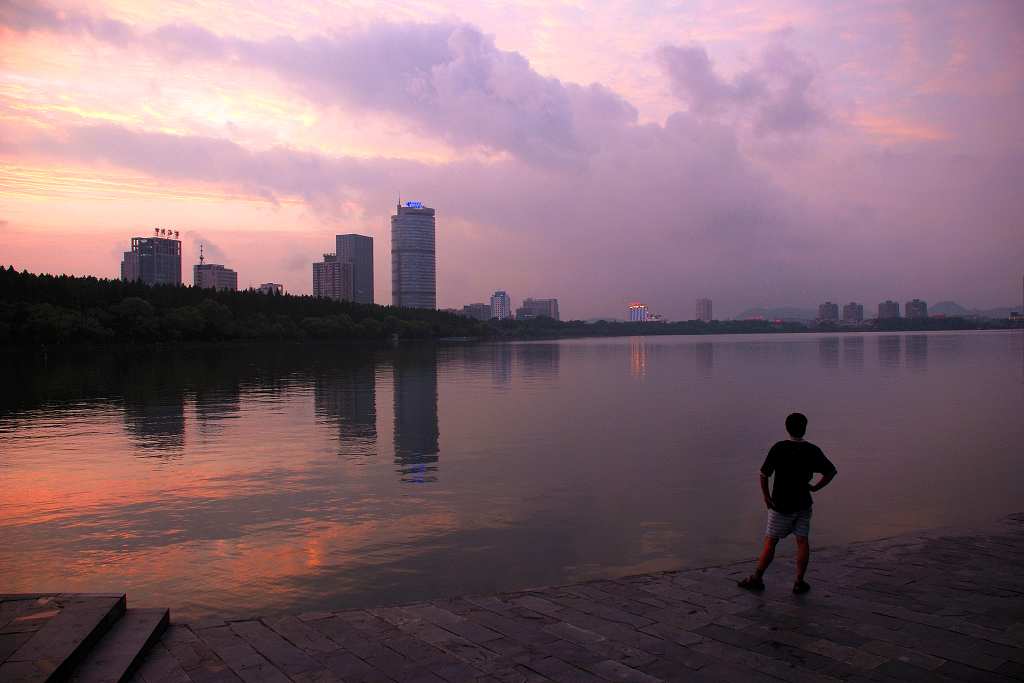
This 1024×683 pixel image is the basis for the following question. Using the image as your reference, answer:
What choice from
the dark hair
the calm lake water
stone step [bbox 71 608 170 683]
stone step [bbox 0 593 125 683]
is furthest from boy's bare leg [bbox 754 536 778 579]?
stone step [bbox 0 593 125 683]

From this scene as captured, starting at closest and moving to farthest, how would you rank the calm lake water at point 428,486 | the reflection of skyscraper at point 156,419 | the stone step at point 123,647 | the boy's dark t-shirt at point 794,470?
the stone step at point 123,647
the boy's dark t-shirt at point 794,470
the calm lake water at point 428,486
the reflection of skyscraper at point 156,419

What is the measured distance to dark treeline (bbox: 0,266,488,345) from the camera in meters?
85.9

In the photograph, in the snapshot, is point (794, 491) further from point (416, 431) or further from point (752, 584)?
point (416, 431)

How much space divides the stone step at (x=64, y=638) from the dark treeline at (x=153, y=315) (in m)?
92.9

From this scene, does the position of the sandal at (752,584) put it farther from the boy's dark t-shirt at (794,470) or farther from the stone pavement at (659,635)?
the boy's dark t-shirt at (794,470)

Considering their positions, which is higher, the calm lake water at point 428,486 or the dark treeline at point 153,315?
the dark treeline at point 153,315

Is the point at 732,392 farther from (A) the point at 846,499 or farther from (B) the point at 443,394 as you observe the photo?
(A) the point at 846,499

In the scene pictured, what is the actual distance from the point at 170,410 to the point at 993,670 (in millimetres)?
28628

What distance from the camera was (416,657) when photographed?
6320 mm

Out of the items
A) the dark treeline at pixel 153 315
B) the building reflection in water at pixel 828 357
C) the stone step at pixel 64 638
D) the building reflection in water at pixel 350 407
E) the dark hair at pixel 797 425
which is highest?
the dark treeline at pixel 153 315

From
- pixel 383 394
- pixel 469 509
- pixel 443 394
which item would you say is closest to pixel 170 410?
pixel 383 394

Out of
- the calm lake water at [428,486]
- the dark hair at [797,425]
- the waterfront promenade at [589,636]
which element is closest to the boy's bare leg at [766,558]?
the waterfront promenade at [589,636]

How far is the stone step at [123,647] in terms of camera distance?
581 cm

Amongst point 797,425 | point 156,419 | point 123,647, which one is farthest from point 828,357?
point 123,647
